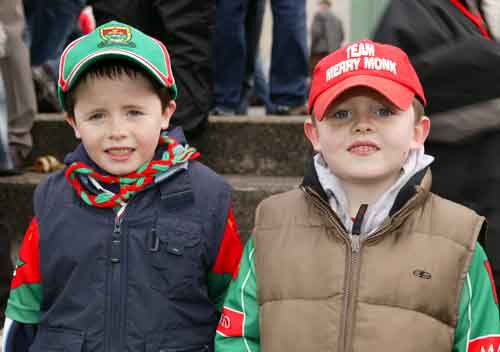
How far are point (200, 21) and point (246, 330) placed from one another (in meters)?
2.01

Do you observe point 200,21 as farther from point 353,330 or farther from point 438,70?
point 353,330

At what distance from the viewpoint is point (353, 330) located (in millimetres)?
1840

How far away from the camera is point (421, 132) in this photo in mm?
2014

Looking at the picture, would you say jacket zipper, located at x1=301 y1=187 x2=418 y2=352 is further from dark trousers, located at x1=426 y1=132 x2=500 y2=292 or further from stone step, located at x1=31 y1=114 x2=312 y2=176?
stone step, located at x1=31 y1=114 x2=312 y2=176

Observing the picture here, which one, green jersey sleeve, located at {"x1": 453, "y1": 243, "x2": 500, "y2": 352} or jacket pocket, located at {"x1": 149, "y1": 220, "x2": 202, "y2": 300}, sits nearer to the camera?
green jersey sleeve, located at {"x1": 453, "y1": 243, "x2": 500, "y2": 352}

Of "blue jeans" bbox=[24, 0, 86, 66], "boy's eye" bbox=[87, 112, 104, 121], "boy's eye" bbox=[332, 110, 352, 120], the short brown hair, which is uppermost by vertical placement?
"blue jeans" bbox=[24, 0, 86, 66]

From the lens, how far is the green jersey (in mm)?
1849

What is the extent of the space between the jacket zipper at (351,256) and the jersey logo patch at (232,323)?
285 millimetres

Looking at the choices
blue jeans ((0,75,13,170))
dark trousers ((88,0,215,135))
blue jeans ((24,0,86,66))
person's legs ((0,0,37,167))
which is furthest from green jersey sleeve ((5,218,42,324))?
blue jeans ((24,0,86,66))

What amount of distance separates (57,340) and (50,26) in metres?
3.48

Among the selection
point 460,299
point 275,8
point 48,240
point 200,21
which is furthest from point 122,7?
point 460,299

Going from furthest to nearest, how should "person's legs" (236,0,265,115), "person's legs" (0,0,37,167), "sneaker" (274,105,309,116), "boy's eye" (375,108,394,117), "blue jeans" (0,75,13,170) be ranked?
"person's legs" (236,0,265,115)
"sneaker" (274,105,309,116)
"person's legs" (0,0,37,167)
"blue jeans" (0,75,13,170)
"boy's eye" (375,108,394,117)

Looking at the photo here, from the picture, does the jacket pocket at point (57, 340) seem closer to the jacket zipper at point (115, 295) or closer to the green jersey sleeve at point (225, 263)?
the jacket zipper at point (115, 295)

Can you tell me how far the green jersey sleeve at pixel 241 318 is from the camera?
6.59 ft
